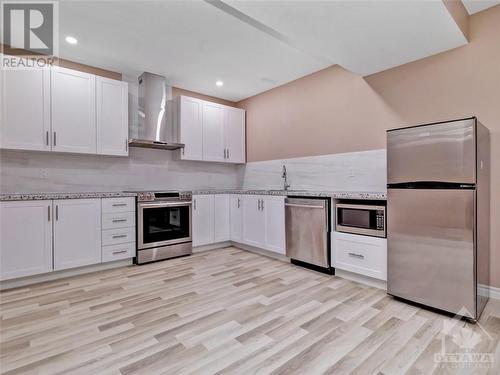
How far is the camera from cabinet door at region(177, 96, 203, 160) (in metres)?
4.25

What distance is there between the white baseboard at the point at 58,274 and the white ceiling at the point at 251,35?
2.63 m

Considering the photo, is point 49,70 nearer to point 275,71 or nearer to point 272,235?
point 275,71

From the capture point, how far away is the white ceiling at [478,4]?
7.75 ft

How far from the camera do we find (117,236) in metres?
3.42

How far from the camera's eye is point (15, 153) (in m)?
3.16

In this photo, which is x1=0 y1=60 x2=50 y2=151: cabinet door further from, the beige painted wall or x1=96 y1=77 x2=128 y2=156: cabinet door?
the beige painted wall

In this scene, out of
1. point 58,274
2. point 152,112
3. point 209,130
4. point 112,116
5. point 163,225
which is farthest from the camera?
point 209,130

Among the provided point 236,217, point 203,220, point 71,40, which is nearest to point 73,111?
point 71,40

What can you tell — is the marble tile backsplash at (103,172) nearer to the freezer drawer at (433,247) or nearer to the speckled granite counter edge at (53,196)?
the speckled granite counter edge at (53,196)

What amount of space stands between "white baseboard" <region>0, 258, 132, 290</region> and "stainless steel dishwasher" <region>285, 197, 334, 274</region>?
2199mm

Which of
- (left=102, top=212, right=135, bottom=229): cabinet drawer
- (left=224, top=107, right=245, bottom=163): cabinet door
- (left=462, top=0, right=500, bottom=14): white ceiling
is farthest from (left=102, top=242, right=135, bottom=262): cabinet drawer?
(left=462, top=0, right=500, bottom=14): white ceiling

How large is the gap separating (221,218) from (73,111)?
8.23 ft

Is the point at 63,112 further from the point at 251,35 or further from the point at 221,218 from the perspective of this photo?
the point at 221,218

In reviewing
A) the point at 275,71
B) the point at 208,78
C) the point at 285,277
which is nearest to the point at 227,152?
the point at 208,78
